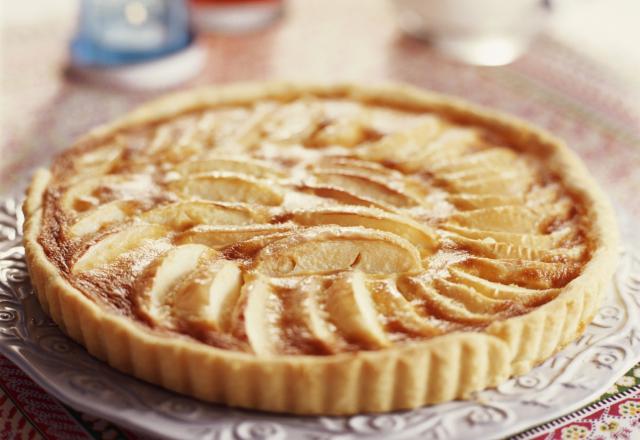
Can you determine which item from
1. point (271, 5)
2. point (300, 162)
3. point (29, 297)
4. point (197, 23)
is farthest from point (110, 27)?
point (29, 297)

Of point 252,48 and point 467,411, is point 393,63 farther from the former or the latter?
point 467,411

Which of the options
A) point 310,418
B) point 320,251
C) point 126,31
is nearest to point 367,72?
point 126,31

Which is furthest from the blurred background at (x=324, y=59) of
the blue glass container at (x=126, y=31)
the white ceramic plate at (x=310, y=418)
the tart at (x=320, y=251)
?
the white ceramic plate at (x=310, y=418)

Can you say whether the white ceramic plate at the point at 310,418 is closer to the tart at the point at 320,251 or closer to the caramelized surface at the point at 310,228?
the tart at the point at 320,251

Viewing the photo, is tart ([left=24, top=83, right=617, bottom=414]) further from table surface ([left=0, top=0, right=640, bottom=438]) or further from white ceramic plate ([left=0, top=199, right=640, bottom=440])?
table surface ([left=0, top=0, right=640, bottom=438])

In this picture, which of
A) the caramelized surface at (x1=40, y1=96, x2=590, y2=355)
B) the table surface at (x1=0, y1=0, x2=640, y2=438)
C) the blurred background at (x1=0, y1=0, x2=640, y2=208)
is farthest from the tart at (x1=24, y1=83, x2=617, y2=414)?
the blurred background at (x1=0, y1=0, x2=640, y2=208)

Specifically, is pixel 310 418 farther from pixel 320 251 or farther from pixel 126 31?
pixel 126 31
